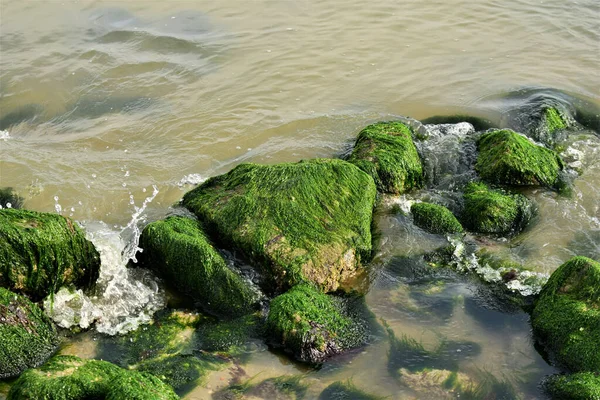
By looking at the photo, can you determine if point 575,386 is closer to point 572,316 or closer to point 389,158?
point 572,316

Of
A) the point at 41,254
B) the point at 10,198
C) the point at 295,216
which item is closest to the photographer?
the point at 41,254

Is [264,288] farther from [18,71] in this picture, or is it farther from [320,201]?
[18,71]

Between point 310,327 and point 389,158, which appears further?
point 389,158

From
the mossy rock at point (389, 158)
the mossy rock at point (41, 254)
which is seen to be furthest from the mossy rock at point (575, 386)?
the mossy rock at point (41, 254)

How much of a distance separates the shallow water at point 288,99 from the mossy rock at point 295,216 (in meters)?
0.43

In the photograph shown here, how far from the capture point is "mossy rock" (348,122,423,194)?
7.39 m

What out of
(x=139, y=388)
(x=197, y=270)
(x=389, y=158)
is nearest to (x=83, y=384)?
(x=139, y=388)

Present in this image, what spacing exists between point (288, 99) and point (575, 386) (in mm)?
6313

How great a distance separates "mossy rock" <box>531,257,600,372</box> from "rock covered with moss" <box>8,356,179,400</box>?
321cm

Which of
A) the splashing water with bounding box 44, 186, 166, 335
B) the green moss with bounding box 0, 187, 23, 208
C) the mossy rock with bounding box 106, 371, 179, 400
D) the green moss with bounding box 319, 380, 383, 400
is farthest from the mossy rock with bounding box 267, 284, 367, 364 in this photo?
the green moss with bounding box 0, 187, 23, 208

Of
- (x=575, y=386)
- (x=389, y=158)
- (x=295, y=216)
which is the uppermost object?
(x=389, y=158)

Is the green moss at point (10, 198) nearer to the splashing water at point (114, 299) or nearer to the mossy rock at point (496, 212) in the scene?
the splashing water at point (114, 299)

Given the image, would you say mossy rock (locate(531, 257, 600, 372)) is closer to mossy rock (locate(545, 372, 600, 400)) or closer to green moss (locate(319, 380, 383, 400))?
mossy rock (locate(545, 372, 600, 400))

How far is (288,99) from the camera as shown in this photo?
385 inches
